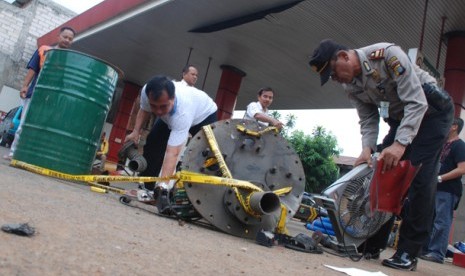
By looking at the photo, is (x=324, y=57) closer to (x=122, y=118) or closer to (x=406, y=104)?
(x=406, y=104)

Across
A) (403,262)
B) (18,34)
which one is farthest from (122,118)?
(403,262)

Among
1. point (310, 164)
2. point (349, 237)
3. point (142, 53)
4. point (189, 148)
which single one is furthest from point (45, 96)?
point (310, 164)

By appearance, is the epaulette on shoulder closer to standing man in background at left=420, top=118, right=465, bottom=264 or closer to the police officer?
the police officer

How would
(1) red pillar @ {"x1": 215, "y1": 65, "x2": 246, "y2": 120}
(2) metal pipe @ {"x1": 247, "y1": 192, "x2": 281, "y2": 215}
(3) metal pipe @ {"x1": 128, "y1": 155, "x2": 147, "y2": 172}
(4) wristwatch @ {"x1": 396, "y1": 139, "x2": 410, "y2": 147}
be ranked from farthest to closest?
(1) red pillar @ {"x1": 215, "y1": 65, "x2": 246, "y2": 120} → (3) metal pipe @ {"x1": 128, "y1": 155, "x2": 147, "y2": 172} → (2) metal pipe @ {"x1": 247, "y1": 192, "x2": 281, "y2": 215} → (4) wristwatch @ {"x1": 396, "y1": 139, "x2": 410, "y2": 147}

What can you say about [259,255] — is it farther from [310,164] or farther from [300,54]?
[310,164]

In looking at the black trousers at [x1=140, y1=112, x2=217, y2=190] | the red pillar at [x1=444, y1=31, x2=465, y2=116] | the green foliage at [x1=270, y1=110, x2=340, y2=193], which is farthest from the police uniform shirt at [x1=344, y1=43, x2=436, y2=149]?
the green foliage at [x1=270, y1=110, x2=340, y2=193]

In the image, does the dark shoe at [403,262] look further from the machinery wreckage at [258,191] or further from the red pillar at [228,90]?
the red pillar at [228,90]

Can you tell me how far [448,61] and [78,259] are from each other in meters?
7.72

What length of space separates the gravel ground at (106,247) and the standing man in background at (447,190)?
317 centimetres

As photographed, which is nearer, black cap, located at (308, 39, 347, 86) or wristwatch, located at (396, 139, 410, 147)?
wristwatch, located at (396, 139, 410, 147)

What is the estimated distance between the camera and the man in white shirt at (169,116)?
129 inches

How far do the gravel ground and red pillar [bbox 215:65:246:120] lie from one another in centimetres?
965

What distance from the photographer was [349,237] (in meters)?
3.19

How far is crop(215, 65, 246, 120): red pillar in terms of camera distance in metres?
12.2
